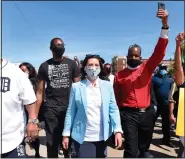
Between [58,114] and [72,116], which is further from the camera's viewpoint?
[58,114]

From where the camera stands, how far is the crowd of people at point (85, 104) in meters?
2.67

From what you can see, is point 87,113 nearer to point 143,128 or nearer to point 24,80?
point 24,80

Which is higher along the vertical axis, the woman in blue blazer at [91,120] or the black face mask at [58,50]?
the black face mask at [58,50]

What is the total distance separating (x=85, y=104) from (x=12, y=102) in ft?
2.80

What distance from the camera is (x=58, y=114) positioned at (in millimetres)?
4078

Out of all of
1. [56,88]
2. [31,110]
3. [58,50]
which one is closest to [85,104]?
[31,110]

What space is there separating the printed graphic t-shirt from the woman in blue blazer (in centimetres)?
79

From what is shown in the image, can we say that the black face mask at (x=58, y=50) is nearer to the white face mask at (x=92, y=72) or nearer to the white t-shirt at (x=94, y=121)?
the white face mask at (x=92, y=72)

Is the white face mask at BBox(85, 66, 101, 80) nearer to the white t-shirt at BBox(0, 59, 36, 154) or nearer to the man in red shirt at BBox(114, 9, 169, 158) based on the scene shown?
the man in red shirt at BBox(114, 9, 169, 158)

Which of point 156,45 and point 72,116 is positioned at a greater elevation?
point 156,45

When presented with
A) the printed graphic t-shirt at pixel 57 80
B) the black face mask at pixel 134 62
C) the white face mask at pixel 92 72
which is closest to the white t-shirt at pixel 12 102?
the white face mask at pixel 92 72

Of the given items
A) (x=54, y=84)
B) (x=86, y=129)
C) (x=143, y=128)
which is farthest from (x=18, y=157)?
(x=143, y=128)

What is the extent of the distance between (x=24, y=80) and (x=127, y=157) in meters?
1.88

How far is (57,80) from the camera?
409cm
